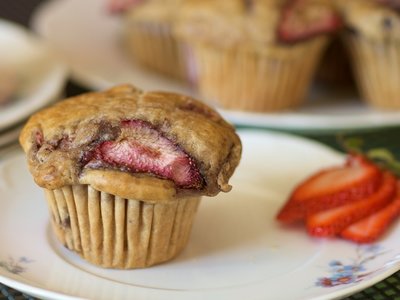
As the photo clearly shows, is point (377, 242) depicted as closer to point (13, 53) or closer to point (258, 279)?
point (258, 279)

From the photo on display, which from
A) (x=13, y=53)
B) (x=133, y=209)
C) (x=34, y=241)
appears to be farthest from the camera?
(x=13, y=53)

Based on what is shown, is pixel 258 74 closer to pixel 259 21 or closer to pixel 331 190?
pixel 259 21

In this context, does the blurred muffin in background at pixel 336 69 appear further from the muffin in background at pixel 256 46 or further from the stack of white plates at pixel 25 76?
the stack of white plates at pixel 25 76

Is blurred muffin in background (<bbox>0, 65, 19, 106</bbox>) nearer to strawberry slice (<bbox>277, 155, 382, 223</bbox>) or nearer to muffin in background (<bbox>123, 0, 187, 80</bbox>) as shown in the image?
muffin in background (<bbox>123, 0, 187, 80</bbox>)

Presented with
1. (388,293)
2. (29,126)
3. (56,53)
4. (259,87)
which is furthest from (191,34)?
(388,293)

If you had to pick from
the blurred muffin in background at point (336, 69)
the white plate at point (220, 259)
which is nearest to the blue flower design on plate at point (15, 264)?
the white plate at point (220, 259)

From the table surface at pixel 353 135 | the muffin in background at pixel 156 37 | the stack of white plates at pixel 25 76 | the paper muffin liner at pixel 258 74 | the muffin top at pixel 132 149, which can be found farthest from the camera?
the muffin in background at pixel 156 37

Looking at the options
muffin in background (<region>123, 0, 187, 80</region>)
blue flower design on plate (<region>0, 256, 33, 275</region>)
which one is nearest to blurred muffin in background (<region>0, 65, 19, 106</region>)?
muffin in background (<region>123, 0, 187, 80</region>)
